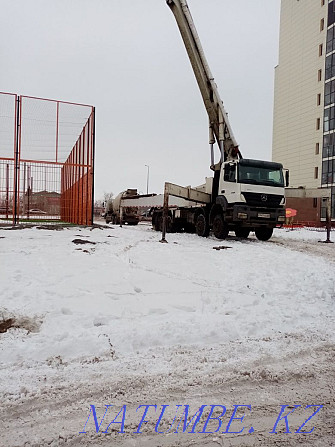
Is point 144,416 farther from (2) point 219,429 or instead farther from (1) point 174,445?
(2) point 219,429

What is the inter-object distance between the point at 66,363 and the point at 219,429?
5.06 feet

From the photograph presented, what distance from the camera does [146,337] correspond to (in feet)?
12.2

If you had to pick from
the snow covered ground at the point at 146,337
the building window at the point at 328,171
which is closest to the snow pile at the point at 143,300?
the snow covered ground at the point at 146,337

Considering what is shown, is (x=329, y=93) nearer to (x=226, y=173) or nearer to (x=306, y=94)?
(x=306, y=94)

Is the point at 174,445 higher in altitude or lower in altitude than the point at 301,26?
lower

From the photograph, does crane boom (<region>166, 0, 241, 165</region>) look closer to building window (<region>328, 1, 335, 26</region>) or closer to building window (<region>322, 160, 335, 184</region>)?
building window (<region>322, 160, 335, 184</region>)

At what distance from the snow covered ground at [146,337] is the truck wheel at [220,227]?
598 cm

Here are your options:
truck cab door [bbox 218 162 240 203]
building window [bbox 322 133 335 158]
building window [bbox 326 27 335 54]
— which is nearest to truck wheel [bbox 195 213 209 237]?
truck cab door [bbox 218 162 240 203]

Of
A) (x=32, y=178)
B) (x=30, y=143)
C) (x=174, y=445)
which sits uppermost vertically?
(x=30, y=143)

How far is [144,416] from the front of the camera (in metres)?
2.41

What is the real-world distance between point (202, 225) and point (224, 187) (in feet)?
7.29

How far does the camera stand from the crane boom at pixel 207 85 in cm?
1355

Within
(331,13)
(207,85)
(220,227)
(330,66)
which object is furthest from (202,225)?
(331,13)

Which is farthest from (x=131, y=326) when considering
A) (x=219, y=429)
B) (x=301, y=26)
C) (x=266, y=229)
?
(x=301, y=26)
